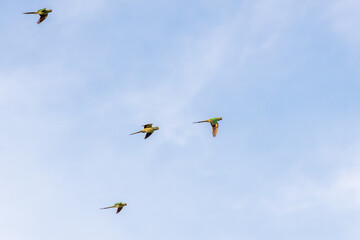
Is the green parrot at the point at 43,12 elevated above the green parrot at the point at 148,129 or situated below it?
above

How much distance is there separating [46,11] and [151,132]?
1519 inches

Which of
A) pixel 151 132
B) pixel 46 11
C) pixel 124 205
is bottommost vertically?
pixel 124 205

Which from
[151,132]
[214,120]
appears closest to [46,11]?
[151,132]

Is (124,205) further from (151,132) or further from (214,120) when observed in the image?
(214,120)

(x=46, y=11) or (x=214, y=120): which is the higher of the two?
(x=46, y=11)

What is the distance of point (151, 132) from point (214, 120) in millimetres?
16313

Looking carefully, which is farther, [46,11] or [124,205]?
[124,205]

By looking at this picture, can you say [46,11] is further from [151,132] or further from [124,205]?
[124,205]

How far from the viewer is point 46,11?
149 meters

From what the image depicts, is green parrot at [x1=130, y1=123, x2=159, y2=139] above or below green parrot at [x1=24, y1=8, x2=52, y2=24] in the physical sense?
below

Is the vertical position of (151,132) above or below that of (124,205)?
above

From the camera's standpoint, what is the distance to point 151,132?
154m

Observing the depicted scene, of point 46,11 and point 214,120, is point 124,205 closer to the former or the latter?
point 214,120

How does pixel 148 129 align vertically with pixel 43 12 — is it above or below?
below
